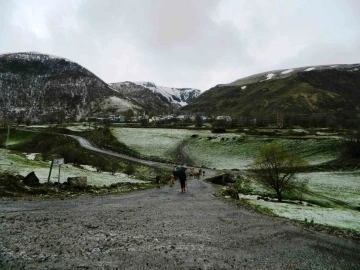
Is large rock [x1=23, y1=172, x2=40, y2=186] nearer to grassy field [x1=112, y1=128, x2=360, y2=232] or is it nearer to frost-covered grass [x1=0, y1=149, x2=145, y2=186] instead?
frost-covered grass [x1=0, y1=149, x2=145, y2=186]

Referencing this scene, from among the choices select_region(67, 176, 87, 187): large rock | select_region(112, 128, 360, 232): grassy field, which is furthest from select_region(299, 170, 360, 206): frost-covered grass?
select_region(67, 176, 87, 187): large rock

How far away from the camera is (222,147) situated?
104m

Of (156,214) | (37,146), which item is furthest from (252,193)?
(37,146)

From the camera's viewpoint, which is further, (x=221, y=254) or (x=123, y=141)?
(x=123, y=141)

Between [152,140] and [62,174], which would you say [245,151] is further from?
[62,174]

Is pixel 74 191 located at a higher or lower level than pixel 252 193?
higher

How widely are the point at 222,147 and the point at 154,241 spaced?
9284 cm

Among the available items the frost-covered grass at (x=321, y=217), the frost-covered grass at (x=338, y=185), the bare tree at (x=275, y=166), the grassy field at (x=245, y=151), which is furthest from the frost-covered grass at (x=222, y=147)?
the frost-covered grass at (x=321, y=217)

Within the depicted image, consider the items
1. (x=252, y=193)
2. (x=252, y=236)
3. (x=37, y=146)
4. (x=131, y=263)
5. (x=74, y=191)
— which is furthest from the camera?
(x=37, y=146)

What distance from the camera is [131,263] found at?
9852 mm

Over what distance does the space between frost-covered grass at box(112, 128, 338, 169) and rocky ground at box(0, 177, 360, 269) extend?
6855 cm

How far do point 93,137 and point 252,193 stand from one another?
92.0 metres

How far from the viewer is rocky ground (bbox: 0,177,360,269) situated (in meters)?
10.1

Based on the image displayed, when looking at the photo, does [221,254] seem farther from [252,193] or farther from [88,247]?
[252,193]
